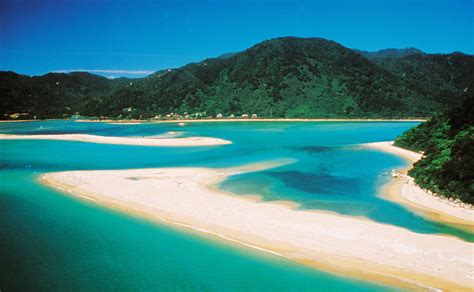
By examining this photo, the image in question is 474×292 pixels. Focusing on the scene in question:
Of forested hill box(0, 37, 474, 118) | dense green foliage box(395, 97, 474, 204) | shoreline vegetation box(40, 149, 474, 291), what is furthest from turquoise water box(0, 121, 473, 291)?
forested hill box(0, 37, 474, 118)

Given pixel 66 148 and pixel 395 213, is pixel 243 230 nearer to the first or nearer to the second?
pixel 395 213

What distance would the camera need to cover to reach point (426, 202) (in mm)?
20516

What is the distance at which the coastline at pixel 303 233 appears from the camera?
1252 cm

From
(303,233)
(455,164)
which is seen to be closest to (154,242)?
(303,233)

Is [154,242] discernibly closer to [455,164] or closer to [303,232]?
[303,232]

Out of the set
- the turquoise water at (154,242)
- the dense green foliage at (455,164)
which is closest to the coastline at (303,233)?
the turquoise water at (154,242)

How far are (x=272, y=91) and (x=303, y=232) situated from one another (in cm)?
11981

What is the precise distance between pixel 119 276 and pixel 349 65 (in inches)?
5804

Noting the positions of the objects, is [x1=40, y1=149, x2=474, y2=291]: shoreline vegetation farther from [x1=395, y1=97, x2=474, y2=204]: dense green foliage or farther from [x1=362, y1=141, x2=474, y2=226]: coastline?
[x1=395, y1=97, x2=474, y2=204]: dense green foliage

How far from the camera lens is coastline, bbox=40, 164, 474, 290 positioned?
41.1 ft

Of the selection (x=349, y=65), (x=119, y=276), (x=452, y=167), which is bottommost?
(x=119, y=276)

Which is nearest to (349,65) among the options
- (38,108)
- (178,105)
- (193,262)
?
(178,105)

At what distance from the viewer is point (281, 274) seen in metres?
12.7

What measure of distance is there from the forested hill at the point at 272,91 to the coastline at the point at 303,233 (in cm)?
9878
